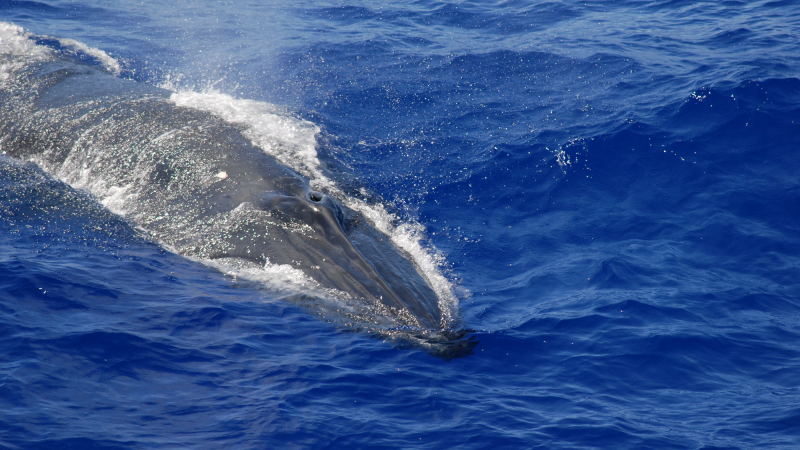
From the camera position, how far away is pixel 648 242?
43.4 feet

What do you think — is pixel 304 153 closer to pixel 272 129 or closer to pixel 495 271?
pixel 272 129

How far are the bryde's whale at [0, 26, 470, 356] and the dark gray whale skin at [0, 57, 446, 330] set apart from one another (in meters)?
0.02

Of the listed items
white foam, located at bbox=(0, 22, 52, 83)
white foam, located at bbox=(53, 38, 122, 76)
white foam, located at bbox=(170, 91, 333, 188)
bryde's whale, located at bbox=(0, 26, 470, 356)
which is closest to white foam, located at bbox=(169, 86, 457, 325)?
white foam, located at bbox=(170, 91, 333, 188)

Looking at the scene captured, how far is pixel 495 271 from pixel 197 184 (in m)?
6.24

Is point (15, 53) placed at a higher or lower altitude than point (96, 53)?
lower

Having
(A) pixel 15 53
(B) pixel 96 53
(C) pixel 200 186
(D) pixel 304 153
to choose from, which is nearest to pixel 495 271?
(D) pixel 304 153

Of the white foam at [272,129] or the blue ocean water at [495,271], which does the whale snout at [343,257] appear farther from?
the white foam at [272,129]

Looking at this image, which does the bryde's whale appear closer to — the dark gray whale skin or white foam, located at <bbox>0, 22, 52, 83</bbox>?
the dark gray whale skin

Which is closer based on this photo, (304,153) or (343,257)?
(343,257)

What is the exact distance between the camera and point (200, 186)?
1245 centimetres

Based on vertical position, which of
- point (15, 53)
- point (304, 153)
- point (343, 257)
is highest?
point (15, 53)

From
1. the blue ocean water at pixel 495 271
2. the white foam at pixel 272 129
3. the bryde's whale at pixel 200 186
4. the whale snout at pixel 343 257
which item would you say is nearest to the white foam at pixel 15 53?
the bryde's whale at pixel 200 186

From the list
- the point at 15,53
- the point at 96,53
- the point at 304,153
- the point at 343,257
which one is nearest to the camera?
the point at 343,257

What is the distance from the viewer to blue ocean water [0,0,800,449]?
8.20 metres
